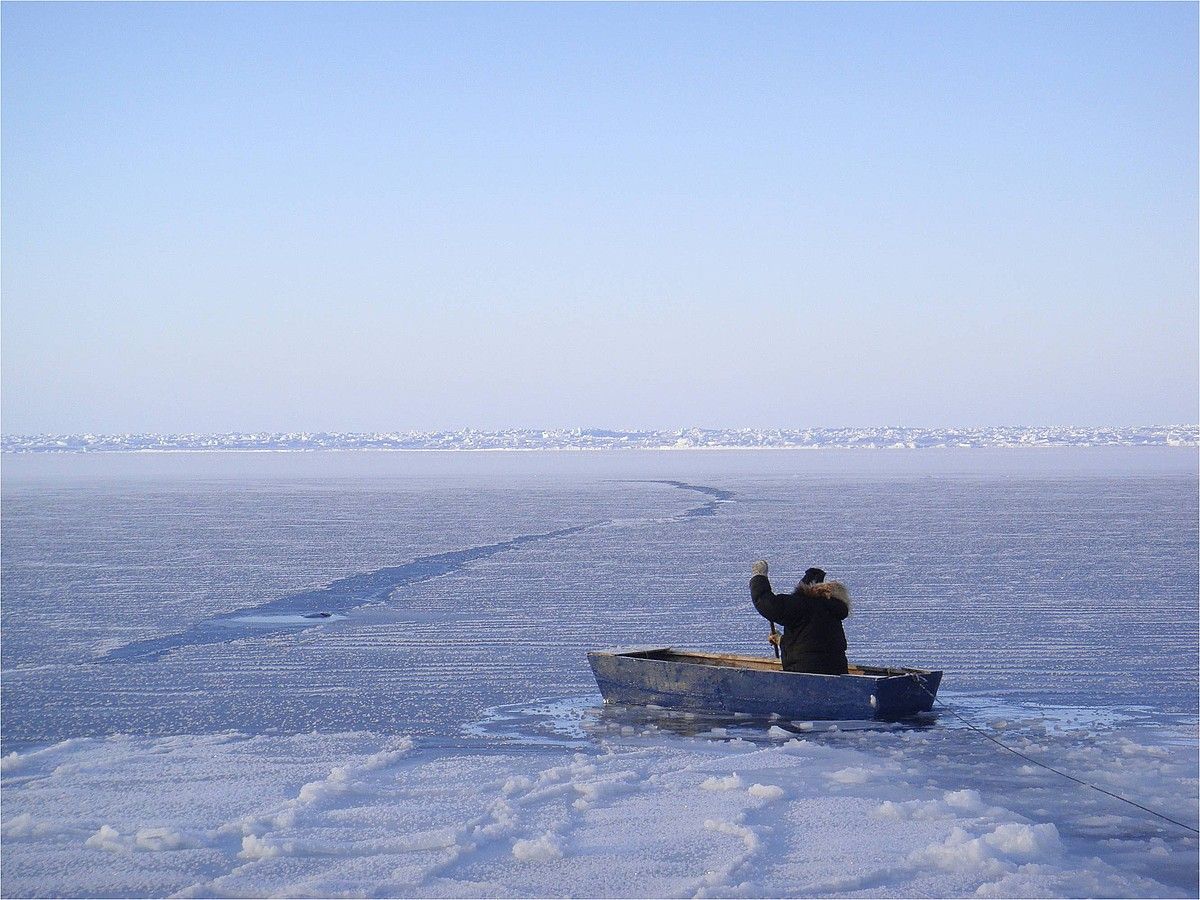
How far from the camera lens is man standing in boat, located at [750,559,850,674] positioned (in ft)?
33.6

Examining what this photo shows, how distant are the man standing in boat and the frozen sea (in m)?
0.56

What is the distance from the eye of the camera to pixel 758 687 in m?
10.5

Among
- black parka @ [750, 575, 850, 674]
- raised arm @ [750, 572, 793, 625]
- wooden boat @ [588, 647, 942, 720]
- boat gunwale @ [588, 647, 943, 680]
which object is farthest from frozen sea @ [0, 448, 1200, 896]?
raised arm @ [750, 572, 793, 625]

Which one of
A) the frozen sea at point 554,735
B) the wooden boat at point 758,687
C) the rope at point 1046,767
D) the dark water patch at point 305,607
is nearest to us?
the frozen sea at point 554,735

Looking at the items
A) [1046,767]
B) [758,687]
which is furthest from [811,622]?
[1046,767]

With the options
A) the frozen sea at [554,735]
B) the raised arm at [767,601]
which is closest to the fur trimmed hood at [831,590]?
the raised arm at [767,601]

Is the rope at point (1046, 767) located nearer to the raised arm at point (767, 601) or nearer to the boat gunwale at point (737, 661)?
the boat gunwale at point (737, 661)

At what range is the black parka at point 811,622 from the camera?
10.3m

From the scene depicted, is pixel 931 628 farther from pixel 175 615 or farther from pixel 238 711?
pixel 175 615

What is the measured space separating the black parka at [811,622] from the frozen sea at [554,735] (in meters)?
0.55

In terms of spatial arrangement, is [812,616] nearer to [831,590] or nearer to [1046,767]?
[831,590]

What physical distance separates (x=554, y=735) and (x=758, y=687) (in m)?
1.80

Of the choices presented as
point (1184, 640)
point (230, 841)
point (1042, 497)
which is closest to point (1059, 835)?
point (230, 841)

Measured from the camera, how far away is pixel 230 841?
7176 mm
